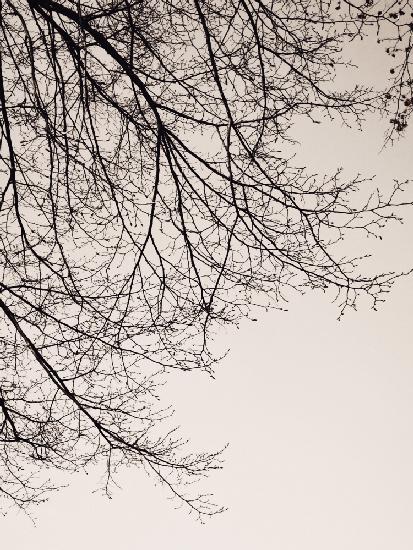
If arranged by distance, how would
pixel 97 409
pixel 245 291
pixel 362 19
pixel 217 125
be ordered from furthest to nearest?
pixel 97 409, pixel 245 291, pixel 217 125, pixel 362 19

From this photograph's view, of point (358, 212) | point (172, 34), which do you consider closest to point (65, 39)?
point (172, 34)

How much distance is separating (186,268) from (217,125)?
114 cm

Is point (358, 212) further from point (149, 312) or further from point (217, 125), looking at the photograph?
point (149, 312)

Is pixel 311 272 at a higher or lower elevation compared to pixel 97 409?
higher

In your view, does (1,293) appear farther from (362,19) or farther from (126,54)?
(362,19)

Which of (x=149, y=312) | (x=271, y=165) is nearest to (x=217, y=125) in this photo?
(x=271, y=165)

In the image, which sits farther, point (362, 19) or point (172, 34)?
point (172, 34)

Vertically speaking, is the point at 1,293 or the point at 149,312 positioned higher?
the point at 1,293

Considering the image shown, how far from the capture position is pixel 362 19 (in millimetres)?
3371

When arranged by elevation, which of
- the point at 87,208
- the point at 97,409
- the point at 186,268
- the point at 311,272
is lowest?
the point at 97,409

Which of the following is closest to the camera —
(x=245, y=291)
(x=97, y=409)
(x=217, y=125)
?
(x=217, y=125)

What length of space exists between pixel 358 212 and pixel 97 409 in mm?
2600

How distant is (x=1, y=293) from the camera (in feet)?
14.9

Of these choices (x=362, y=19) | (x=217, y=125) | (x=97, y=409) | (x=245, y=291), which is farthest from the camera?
(x=97, y=409)
